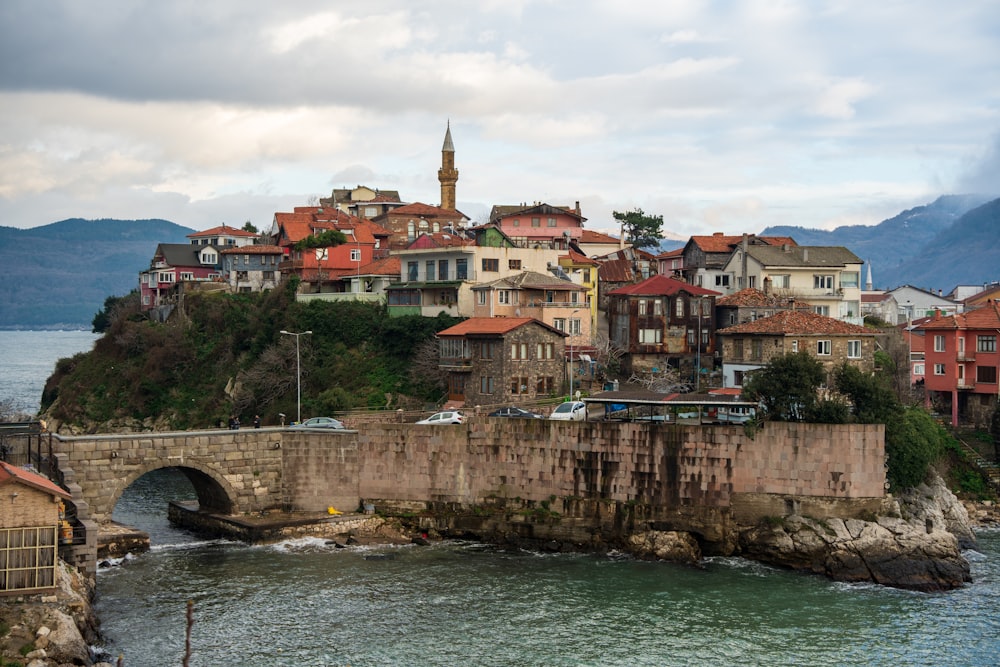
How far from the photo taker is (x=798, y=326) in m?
64.4

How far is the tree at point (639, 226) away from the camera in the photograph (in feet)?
347

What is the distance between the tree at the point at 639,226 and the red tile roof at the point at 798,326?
40.3 meters

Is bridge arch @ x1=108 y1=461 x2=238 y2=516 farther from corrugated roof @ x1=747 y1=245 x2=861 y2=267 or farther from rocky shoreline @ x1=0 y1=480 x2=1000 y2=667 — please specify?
corrugated roof @ x1=747 y1=245 x2=861 y2=267

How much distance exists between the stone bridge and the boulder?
73 cm

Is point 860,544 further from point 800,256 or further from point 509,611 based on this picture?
point 800,256

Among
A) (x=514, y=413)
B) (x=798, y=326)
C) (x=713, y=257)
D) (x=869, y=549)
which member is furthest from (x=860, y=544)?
(x=713, y=257)

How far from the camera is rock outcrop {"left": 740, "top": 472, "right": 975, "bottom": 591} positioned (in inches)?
A: 1825

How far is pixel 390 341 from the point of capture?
76.5m

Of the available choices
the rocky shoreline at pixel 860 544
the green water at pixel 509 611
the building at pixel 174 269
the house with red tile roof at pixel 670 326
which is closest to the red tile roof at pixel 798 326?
the house with red tile roof at pixel 670 326

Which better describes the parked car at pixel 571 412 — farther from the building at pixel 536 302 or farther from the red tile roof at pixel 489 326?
the building at pixel 536 302

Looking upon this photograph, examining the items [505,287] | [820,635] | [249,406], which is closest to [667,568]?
[820,635]

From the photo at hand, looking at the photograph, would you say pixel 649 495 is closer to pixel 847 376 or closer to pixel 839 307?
pixel 847 376

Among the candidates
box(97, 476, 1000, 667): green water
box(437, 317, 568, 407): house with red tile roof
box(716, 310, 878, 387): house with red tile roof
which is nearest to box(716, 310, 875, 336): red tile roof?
box(716, 310, 878, 387): house with red tile roof

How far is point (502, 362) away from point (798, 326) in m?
15.9
